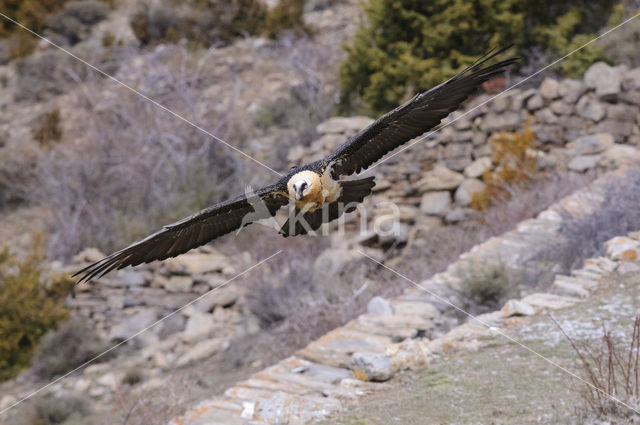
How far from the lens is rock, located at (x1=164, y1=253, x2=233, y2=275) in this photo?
9500 mm

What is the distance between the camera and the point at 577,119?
961 centimetres

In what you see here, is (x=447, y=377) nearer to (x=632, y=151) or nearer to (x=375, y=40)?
(x=632, y=151)

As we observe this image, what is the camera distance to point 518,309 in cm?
457

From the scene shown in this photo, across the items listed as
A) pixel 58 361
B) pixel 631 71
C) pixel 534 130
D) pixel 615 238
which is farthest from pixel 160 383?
pixel 631 71

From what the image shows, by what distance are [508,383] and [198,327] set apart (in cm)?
556

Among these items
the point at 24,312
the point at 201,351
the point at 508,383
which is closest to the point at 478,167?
the point at 201,351

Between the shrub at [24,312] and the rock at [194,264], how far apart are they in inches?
58.9

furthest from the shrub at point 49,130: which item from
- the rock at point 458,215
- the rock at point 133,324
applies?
the rock at point 458,215

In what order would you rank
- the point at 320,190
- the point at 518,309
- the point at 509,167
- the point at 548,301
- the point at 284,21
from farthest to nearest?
the point at 284,21
the point at 509,167
the point at 548,301
the point at 518,309
the point at 320,190

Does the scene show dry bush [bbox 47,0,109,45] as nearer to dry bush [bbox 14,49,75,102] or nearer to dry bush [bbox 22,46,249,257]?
dry bush [bbox 14,49,75,102]

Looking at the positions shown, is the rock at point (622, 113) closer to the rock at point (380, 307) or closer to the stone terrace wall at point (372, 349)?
the stone terrace wall at point (372, 349)

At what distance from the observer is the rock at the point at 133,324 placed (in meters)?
8.66

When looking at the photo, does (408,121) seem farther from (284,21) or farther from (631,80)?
(284,21)

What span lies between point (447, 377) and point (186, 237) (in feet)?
5.85
